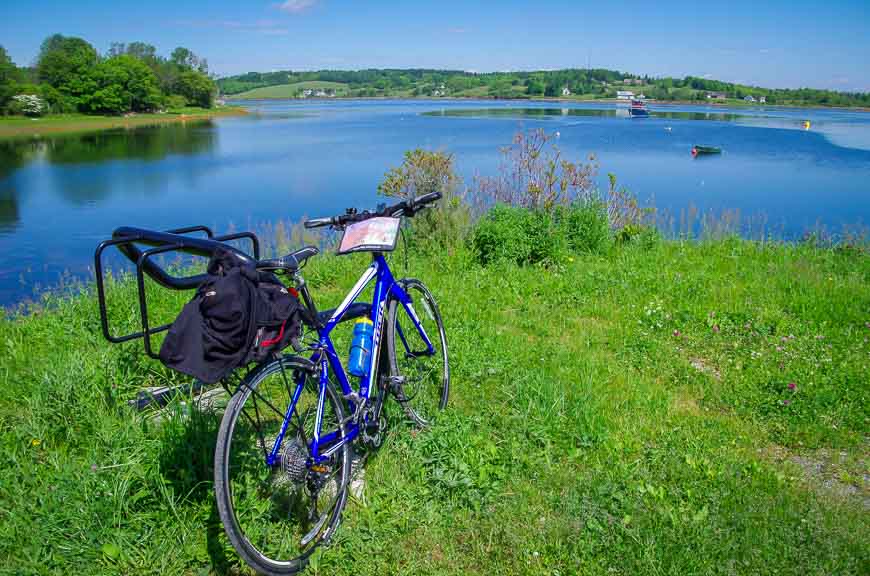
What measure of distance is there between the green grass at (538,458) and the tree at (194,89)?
88.6 meters

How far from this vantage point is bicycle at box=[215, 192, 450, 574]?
7.93 ft

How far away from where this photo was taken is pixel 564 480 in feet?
10.5

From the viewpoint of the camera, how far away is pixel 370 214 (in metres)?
3.34

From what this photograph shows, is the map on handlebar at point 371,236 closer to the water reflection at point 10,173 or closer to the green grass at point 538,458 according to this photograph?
the green grass at point 538,458

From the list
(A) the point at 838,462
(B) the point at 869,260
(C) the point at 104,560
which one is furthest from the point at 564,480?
(B) the point at 869,260

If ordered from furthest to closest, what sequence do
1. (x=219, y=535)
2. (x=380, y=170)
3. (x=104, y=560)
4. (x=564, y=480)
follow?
1. (x=380, y=170)
2. (x=564, y=480)
3. (x=219, y=535)
4. (x=104, y=560)

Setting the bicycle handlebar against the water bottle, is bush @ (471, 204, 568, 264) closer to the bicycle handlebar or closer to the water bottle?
the bicycle handlebar

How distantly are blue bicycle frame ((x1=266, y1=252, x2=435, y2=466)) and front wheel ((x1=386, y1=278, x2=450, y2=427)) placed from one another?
0.53ft

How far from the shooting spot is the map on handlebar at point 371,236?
3.17 m

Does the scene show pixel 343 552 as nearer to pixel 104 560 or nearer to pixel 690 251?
pixel 104 560

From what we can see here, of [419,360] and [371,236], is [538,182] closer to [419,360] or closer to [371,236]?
[419,360]

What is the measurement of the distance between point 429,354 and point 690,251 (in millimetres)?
5632

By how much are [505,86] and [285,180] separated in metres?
114

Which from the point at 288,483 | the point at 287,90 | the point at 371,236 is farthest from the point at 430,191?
the point at 287,90
